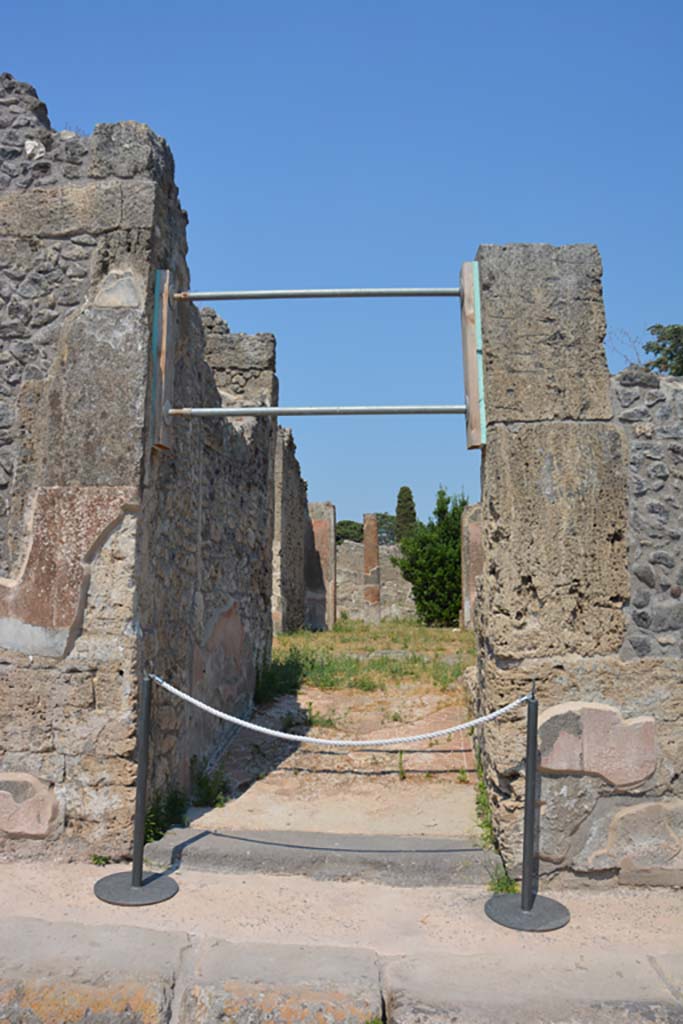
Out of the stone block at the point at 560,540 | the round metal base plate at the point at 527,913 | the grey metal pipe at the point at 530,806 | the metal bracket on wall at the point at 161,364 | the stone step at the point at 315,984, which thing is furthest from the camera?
the metal bracket on wall at the point at 161,364

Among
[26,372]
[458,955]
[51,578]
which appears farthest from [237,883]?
[26,372]

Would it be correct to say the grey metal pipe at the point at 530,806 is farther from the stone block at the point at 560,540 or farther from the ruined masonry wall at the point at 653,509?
the ruined masonry wall at the point at 653,509

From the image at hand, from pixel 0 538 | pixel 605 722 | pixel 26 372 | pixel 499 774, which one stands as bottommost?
pixel 499 774

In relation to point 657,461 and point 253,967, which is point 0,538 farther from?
point 657,461

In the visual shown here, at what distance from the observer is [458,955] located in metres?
3.13

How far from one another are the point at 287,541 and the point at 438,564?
6.26 metres

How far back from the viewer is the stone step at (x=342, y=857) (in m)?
3.88

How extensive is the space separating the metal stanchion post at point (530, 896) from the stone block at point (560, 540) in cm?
40

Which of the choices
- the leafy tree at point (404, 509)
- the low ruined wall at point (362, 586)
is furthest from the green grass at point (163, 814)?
the leafy tree at point (404, 509)

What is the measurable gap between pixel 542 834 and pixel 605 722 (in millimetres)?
604

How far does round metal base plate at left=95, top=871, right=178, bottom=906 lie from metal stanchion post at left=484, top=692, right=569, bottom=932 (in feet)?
4.72

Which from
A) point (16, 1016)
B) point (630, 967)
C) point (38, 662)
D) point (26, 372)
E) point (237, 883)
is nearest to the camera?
point (16, 1016)

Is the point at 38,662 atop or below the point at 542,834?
atop

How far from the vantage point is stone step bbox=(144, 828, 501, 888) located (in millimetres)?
3879
